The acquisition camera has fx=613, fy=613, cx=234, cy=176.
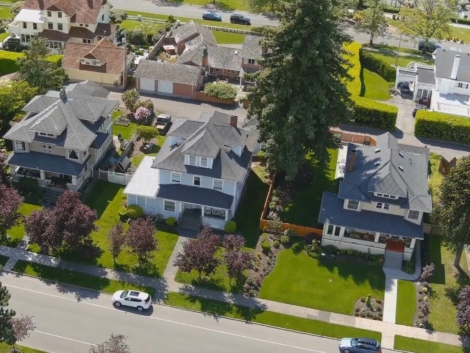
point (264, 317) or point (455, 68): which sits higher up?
point (455, 68)

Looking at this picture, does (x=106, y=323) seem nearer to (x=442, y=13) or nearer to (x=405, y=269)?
(x=405, y=269)

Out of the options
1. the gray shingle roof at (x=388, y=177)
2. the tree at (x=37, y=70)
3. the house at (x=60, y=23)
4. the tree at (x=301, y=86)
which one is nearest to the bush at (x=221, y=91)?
the tree at (x=301, y=86)

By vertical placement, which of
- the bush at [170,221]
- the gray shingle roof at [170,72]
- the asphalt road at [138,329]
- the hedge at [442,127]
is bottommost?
the asphalt road at [138,329]

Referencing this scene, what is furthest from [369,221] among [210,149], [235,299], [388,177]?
[210,149]

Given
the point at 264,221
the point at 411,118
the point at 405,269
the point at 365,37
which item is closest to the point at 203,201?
the point at 264,221

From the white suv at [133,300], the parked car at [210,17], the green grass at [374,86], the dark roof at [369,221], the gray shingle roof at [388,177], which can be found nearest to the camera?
the white suv at [133,300]

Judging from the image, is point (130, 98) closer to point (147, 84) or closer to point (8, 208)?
point (147, 84)

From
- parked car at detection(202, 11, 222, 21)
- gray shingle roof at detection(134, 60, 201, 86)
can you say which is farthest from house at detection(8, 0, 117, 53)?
parked car at detection(202, 11, 222, 21)

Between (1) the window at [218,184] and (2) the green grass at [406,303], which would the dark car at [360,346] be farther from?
(1) the window at [218,184]
